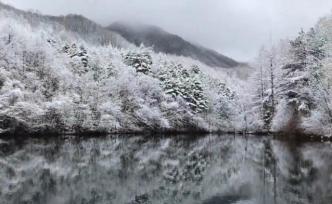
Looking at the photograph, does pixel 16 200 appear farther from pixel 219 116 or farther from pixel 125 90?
pixel 219 116

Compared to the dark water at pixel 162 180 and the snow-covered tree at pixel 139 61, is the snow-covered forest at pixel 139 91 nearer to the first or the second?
the snow-covered tree at pixel 139 61

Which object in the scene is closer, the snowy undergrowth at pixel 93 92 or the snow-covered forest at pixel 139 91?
the snow-covered forest at pixel 139 91

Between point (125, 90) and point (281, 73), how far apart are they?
21366 millimetres

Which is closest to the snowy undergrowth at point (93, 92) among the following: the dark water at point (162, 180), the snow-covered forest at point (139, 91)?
the snow-covered forest at point (139, 91)

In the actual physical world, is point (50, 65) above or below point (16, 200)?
above

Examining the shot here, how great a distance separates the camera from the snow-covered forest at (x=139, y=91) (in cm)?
4041

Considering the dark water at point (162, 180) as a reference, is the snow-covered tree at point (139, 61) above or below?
above

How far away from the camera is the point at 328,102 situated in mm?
32688

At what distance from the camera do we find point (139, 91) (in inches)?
2341

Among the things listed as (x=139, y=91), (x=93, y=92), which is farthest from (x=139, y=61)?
(x=93, y=92)

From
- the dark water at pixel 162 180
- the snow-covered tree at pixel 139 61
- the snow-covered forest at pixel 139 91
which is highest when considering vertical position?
the snow-covered tree at pixel 139 61

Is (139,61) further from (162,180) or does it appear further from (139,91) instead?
(162,180)

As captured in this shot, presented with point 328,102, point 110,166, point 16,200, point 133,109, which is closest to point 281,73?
point 328,102

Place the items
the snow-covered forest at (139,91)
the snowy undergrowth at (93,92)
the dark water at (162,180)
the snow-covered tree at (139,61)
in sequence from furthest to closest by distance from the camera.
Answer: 1. the snow-covered tree at (139,61)
2. the snowy undergrowth at (93,92)
3. the snow-covered forest at (139,91)
4. the dark water at (162,180)
